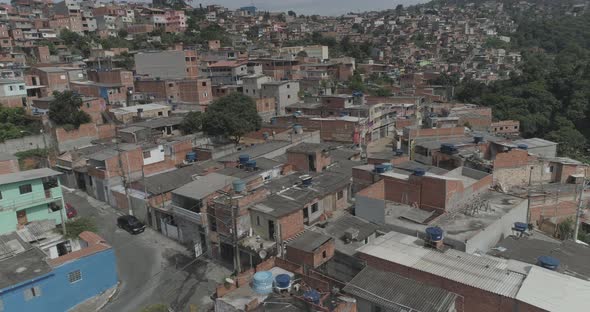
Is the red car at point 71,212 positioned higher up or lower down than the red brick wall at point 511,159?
lower down

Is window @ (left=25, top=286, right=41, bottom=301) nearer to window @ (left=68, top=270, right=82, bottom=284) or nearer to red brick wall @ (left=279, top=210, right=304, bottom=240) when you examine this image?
window @ (left=68, top=270, right=82, bottom=284)

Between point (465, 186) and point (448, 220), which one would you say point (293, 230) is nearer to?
point (448, 220)

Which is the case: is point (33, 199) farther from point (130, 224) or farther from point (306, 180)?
point (306, 180)

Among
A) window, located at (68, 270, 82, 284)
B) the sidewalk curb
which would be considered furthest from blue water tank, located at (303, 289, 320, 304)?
window, located at (68, 270, 82, 284)

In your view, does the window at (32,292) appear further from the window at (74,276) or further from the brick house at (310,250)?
the brick house at (310,250)

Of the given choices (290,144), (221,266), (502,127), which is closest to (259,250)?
(221,266)

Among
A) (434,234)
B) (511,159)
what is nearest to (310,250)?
(434,234)

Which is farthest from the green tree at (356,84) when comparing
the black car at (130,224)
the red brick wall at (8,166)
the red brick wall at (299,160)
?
the red brick wall at (8,166)
